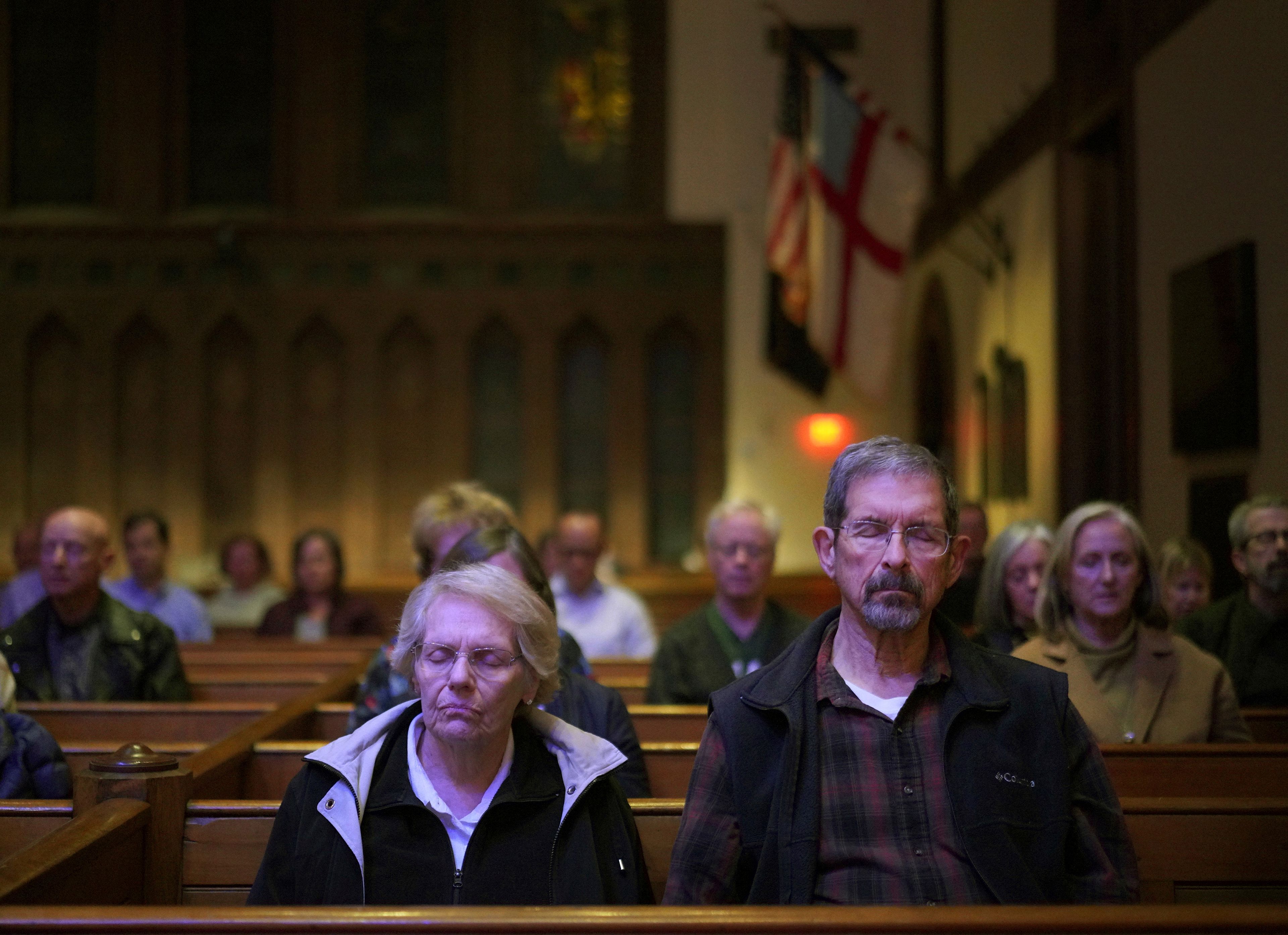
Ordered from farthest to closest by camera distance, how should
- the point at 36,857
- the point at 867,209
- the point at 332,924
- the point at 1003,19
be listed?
1. the point at 1003,19
2. the point at 867,209
3. the point at 36,857
4. the point at 332,924

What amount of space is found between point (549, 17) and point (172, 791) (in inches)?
360

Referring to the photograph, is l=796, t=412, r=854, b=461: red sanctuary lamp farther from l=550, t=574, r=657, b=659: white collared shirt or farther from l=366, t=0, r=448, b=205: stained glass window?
l=550, t=574, r=657, b=659: white collared shirt

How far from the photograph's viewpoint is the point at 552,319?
33.6 ft

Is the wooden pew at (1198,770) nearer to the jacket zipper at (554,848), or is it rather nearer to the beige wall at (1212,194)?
the jacket zipper at (554,848)

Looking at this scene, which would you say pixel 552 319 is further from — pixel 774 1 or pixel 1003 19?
pixel 1003 19

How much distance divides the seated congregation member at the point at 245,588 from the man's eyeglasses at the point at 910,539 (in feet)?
18.9

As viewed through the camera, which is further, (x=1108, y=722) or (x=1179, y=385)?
(x=1179, y=385)

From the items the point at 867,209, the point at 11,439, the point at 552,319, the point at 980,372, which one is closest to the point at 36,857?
the point at 867,209

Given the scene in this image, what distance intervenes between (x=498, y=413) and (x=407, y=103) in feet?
8.74

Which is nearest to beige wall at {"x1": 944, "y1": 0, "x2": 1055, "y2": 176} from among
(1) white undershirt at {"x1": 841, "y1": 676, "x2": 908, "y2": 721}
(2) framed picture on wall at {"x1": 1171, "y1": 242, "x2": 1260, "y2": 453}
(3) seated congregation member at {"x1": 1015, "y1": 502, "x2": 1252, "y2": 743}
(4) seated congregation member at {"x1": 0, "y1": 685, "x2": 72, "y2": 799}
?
(2) framed picture on wall at {"x1": 1171, "y1": 242, "x2": 1260, "y2": 453}

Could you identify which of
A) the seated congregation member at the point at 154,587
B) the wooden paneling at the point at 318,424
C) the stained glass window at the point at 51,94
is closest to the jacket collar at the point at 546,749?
the seated congregation member at the point at 154,587

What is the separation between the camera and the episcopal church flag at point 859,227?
676 centimetres

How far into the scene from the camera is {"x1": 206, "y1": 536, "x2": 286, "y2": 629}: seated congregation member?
7121 mm

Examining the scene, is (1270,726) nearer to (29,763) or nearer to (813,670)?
(813,670)
